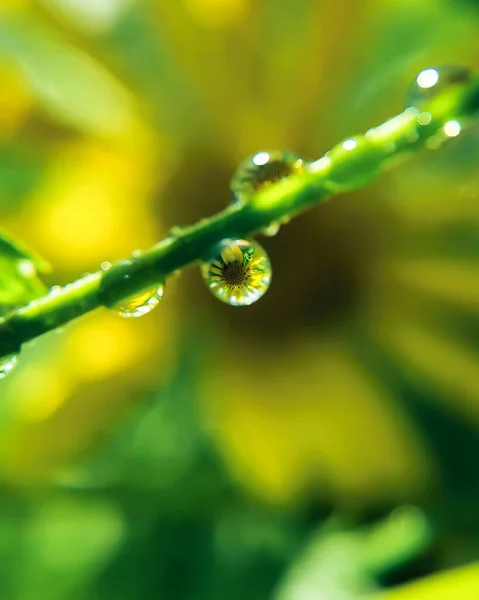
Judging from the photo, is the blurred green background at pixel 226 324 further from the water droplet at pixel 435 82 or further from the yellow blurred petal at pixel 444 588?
the water droplet at pixel 435 82

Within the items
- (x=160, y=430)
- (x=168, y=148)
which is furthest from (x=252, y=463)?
(x=168, y=148)

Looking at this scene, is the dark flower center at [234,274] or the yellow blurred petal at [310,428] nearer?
the dark flower center at [234,274]

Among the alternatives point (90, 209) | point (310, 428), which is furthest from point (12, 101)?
point (310, 428)

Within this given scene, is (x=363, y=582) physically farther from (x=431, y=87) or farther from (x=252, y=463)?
(x=431, y=87)

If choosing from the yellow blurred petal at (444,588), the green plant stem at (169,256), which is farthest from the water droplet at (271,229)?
the yellow blurred petal at (444,588)

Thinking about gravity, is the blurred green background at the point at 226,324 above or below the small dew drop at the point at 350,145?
above

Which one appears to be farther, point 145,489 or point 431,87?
point 145,489

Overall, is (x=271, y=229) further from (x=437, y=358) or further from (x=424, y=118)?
(x=437, y=358)
